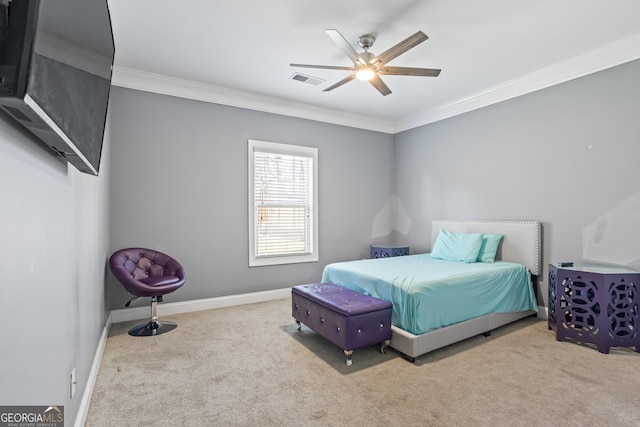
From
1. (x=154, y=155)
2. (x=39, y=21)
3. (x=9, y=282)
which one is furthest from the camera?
(x=154, y=155)

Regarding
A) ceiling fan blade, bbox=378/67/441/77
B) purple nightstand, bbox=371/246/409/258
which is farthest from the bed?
ceiling fan blade, bbox=378/67/441/77

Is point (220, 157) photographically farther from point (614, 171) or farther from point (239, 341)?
point (614, 171)

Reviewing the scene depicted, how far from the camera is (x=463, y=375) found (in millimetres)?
2473

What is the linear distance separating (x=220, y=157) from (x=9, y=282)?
357cm

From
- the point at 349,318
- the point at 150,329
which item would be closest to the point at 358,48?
the point at 349,318

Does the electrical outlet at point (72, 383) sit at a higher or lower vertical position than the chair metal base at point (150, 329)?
higher

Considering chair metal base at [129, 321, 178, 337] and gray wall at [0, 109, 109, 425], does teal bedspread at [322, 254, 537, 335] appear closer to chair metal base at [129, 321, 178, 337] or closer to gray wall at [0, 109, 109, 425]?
chair metal base at [129, 321, 178, 337]

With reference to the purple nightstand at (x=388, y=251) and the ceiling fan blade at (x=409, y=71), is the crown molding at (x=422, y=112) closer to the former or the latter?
the ceiling fan blade at (x=409, y=71)

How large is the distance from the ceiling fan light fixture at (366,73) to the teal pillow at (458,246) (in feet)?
8.03

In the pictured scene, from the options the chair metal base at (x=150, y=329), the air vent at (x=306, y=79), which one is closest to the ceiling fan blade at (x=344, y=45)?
the air vent at (x=306, y=79)

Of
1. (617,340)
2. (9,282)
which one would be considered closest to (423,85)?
(617,340)

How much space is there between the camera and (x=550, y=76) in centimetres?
374

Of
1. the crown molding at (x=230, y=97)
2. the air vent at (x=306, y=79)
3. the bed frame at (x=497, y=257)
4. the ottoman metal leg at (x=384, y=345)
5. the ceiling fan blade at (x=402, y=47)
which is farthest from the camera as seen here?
the air vent at (x=306, y=79)

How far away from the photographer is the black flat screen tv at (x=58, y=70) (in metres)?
0.71
